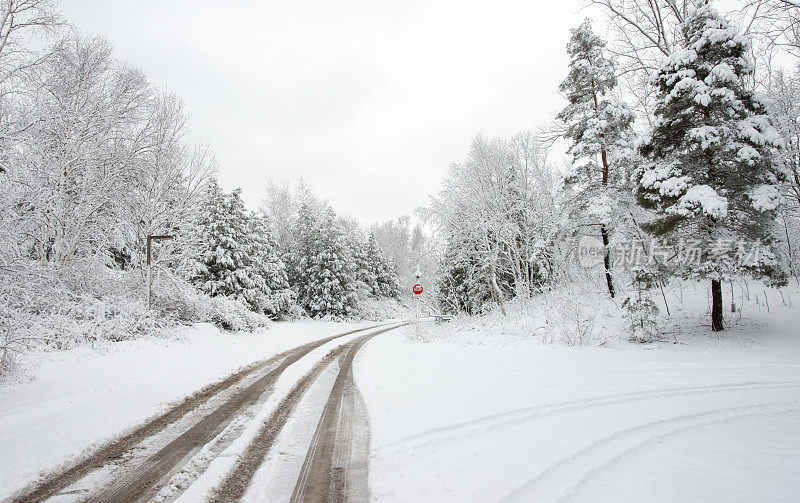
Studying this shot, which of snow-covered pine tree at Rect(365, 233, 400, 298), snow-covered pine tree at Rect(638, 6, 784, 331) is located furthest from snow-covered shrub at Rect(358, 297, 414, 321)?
snow-covered pine tree at Rect(638, 6, 784, 331)

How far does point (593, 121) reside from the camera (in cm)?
1641

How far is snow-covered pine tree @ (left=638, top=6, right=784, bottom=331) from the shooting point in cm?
1017

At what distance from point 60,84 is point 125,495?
16.1m

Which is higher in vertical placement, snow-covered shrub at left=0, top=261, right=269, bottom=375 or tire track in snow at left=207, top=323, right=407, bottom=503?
snow-covered shrub at left=0, top=261, right=269, bottom=375

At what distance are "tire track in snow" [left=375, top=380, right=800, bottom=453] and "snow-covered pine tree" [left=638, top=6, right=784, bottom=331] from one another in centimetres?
471

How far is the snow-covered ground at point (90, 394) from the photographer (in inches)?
173

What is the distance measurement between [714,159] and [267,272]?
26.8m

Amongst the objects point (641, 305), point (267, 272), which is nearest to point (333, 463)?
point (641, 305)

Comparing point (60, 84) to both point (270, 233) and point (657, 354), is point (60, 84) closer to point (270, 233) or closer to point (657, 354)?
point (270, 233)

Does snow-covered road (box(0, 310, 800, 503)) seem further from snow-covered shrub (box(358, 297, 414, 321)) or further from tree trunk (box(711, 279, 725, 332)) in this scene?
snow-covered shrub (box(358, 297, 414, 321))

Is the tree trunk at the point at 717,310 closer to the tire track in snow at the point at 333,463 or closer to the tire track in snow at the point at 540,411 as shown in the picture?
the tire track in snow at the point at 540,411

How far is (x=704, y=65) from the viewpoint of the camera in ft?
36.5

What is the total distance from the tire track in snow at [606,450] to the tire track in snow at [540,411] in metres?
0.82

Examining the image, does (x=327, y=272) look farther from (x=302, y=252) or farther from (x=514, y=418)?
(x=514, y=418)
